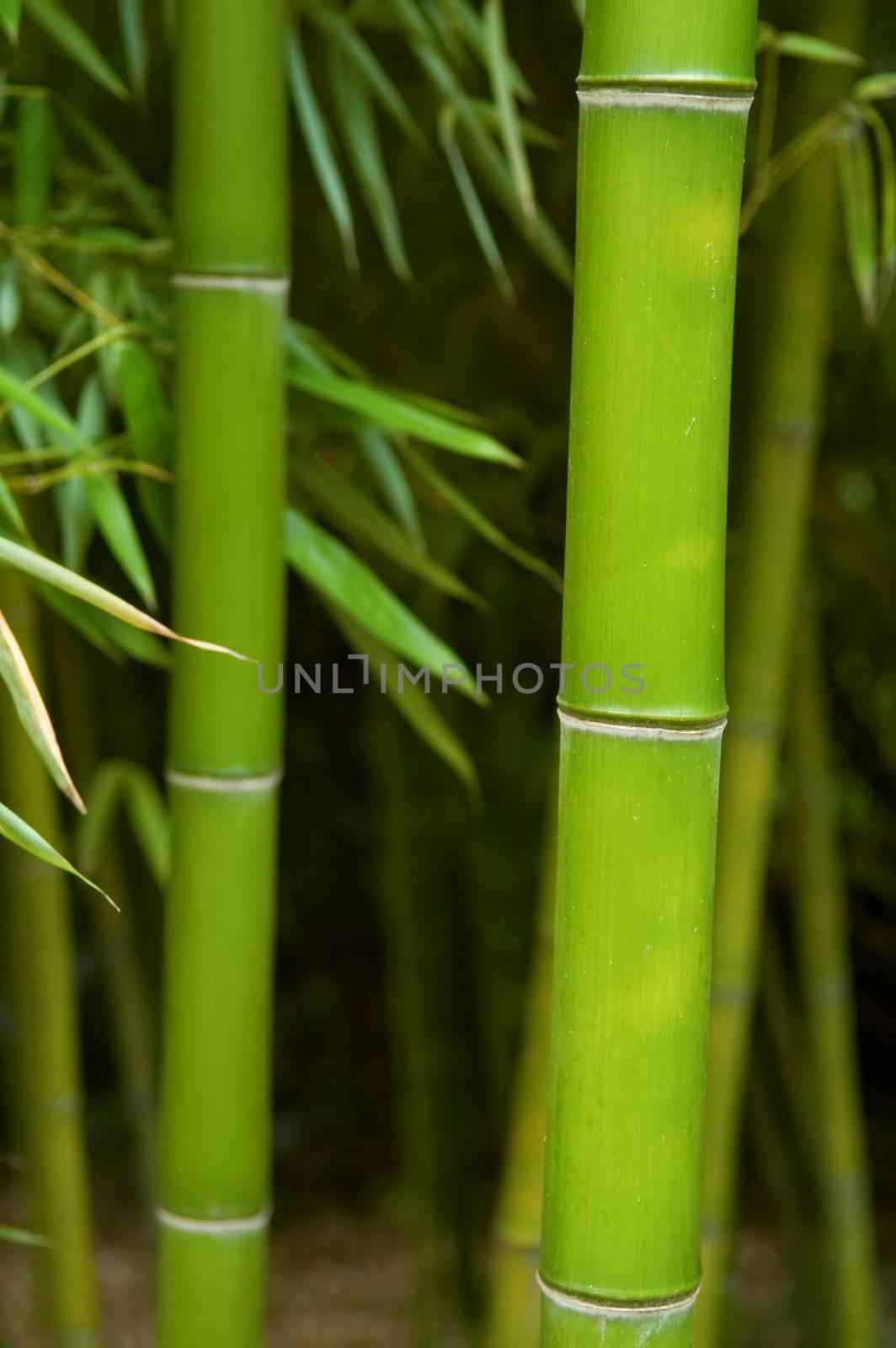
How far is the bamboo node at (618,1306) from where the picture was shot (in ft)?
2.06

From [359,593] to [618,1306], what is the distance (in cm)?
41

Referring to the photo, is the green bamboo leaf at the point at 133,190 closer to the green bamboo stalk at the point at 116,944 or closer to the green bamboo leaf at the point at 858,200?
the green bamboo leaf at the point at 858,200

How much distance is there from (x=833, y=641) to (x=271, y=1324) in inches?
56.7

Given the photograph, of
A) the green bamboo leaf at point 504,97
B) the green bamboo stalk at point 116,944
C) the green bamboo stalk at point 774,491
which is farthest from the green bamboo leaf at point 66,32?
the green bamboo stalk at point 116,944

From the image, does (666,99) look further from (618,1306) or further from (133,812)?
(133,812)

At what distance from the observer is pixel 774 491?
1037mm

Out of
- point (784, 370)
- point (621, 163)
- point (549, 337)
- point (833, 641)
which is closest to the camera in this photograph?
point (621, 163)

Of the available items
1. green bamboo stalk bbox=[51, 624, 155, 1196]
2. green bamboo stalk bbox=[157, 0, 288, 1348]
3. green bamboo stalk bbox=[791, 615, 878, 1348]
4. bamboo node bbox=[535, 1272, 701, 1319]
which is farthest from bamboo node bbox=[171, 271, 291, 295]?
green bamboo stalk bbox=[51, 624, 155, 1196]

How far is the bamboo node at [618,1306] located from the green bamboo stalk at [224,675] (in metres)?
0.25

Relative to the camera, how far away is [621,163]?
56 centimetres

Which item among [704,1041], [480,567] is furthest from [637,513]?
[480,567]

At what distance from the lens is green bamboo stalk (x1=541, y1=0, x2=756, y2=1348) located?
0.56 m

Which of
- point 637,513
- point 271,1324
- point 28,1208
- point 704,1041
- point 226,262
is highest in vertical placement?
point 226,262

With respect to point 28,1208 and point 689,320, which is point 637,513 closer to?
point 689,320
